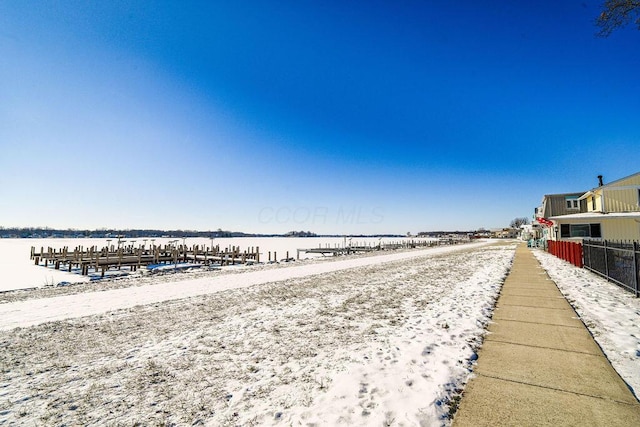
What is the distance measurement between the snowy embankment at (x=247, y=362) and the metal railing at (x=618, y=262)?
419cm

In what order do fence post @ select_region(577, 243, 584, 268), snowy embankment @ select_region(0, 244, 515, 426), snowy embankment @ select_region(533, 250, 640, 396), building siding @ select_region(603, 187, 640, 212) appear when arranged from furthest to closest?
1. building siding @ select_region(603, 187, 640, 212)
2. fence post @ select_region(577, 243, 584, 268)
3. snowy embankment @ select_region(533, 250, 640, 396)
4. snowy embankment @ select_region(0, 244, 515, 426)

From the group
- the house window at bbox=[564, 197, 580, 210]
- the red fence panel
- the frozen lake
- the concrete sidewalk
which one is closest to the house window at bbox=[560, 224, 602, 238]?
the red fence panel

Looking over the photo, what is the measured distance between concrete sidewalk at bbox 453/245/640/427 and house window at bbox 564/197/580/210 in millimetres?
36209

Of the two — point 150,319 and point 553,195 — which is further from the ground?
point 553,195

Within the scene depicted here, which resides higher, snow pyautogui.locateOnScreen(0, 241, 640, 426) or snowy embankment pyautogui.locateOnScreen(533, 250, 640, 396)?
snowy embankment pyautogui.locateOnScreen(533, 250, 640, 396)

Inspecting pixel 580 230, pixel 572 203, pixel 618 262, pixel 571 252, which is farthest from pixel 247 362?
pixel 572 203

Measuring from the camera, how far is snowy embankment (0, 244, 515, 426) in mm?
3477

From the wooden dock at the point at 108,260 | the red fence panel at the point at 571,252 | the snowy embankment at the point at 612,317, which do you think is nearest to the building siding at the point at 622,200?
the red fence panel at the point at 571,252

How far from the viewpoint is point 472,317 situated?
689 cm

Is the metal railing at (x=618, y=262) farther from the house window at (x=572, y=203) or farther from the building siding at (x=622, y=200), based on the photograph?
the house window at (x=572, y=203)

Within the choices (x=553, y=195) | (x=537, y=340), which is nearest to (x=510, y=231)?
(x=553, y=195)

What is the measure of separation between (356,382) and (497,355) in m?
2.43

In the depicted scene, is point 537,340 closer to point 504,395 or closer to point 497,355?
point 497,355

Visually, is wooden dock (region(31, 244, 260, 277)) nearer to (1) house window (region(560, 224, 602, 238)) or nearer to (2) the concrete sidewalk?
(2) the concrete sidewalk
